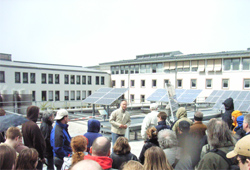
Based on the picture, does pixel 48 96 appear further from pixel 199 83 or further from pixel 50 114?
pixel 50 114

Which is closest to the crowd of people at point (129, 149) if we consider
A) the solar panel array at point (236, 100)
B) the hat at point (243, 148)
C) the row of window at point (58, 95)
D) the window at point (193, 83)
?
the hat at point (243, 148)

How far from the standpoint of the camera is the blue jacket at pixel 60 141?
3951mm

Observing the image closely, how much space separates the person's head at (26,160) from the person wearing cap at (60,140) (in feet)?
4.27

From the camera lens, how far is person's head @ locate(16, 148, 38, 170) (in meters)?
2.59

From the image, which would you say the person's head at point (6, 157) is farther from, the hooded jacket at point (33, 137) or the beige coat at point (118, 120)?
the beige coat at point (118, 120)

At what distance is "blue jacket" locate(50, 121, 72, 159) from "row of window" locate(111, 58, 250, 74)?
33361 millimetres

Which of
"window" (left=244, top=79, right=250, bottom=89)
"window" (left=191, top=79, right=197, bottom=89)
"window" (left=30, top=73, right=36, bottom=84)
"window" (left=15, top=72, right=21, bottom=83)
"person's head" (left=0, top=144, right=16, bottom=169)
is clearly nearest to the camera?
"person's head" (left=0, top=144, right=16, bottom=169)

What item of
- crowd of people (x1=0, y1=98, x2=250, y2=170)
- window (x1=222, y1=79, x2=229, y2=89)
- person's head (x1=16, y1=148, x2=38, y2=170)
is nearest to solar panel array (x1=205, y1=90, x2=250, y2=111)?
crowd of people (x1=0, y1=98, x2=250, y2=170)

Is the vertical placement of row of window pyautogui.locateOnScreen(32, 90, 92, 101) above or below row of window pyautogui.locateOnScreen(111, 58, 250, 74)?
below

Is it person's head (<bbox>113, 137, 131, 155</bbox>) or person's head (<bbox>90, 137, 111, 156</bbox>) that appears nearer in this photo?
person's head (<bbox>90, 137, 111, 156</bbox>)

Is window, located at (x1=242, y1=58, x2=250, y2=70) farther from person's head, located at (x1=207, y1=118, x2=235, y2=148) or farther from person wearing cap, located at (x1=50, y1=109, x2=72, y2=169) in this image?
person wearing cap, located at (x1=50, y1=109, x2=72, y2=169)

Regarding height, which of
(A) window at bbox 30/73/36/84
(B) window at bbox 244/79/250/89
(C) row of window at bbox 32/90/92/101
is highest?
(A) window at bbox 30/73/36/84

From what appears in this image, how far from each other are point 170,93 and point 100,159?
4485 mm

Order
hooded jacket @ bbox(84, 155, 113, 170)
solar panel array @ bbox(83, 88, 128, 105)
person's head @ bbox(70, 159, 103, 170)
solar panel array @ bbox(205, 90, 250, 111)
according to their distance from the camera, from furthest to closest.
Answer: solar panel array @ bbox(205, 90, 250, 111) → solar panel array @ bbox(83, 88, 128, 105) → hooded jacket @ bbox(84, 155, 113, 170) → person's head @ bbox(70, 159, 103, 170)
